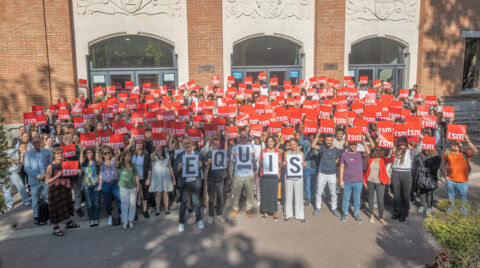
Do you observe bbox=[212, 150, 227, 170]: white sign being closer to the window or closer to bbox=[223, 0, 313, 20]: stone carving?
bbox=[223, 0, 313, 20]: stone carving

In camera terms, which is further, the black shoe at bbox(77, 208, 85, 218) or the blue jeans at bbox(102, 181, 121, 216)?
the black shoe at bbox(77, 208, 85, 218)

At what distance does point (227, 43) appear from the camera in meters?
16.0

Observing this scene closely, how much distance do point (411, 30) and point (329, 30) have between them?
442 centimetres

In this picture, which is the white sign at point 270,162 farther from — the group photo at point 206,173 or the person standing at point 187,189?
the person standing at point 187,189

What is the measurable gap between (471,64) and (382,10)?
6.28m

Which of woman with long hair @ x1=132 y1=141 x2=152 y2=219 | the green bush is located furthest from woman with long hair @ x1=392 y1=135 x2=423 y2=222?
woman with long hair @ x1=132 y1=141 x2=152 y2=219

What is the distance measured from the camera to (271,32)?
1639 cm

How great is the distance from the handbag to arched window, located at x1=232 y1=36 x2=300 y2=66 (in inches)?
406

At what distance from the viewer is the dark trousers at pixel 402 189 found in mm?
7453

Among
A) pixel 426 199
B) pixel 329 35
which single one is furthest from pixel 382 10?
pixel 426 199

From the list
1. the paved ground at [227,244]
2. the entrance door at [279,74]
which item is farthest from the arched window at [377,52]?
the paved ground at [227,244]

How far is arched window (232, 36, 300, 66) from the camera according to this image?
16859mm

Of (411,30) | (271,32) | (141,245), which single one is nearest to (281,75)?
(271,32)

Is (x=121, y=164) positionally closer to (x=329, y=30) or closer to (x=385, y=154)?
(x=385, y=154)
